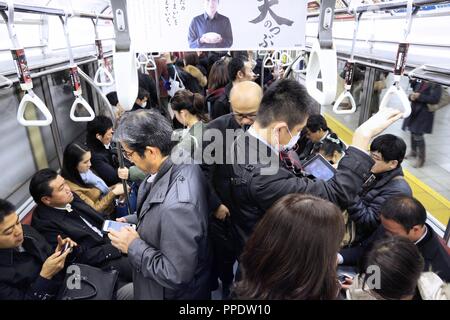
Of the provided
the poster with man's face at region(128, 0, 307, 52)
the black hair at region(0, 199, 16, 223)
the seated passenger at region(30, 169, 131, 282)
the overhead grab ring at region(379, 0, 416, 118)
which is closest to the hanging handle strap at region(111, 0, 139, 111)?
the poster with man's face at region(128, 0, 307, 52)

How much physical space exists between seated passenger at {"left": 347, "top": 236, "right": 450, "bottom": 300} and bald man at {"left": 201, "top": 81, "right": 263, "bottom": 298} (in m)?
0.98

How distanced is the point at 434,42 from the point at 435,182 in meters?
2.47

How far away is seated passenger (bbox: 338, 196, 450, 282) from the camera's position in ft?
6.36

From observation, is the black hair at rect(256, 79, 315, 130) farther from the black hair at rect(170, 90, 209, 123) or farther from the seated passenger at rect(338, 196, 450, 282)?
the black hair at rect(170, 90, 209, 123)

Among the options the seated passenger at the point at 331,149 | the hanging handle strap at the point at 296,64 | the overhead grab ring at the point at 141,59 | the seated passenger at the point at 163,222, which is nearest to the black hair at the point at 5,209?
the seated passenger at the point at 163,222

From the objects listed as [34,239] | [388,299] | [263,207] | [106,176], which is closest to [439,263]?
[388,299]

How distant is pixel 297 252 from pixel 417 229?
4.31 ft

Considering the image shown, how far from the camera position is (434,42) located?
260 cm

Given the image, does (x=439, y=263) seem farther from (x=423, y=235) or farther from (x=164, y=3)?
(x=164, y=3)

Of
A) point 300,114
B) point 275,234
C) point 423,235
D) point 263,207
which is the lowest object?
point 423,235

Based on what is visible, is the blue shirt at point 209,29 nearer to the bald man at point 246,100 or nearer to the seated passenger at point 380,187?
the bald man at point 246,100

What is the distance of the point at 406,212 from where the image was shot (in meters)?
1.94

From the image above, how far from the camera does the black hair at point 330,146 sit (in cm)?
323
